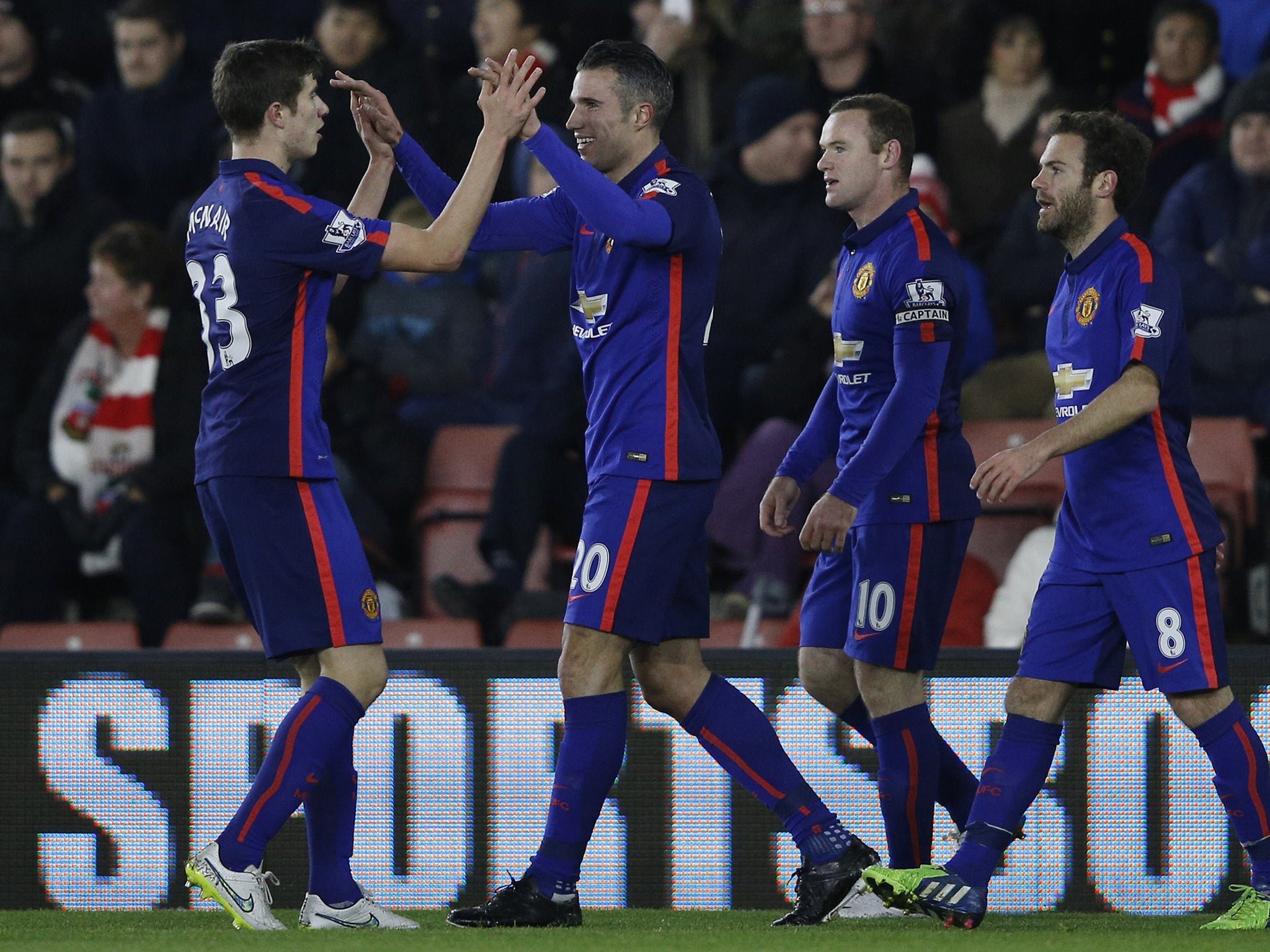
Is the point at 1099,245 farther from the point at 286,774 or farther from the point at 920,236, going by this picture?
the point at 286,774

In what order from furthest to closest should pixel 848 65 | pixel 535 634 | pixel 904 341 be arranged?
pixel 848 65 → pixel 535 634 → pixel 904 341

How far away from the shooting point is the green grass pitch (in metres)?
3.86

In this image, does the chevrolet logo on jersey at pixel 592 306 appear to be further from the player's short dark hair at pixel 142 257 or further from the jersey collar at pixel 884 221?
the player's short dark hair at pixel 142 257

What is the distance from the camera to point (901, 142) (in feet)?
15.9

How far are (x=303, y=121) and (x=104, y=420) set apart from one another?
4.01 metres

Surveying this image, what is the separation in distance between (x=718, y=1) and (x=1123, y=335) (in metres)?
5.30

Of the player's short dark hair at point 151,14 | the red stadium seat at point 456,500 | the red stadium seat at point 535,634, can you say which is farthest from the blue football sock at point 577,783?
the player's short dark hair at point 151,14

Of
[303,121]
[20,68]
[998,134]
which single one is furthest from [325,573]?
[20,68]

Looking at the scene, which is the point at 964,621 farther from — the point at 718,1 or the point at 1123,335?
the point at 718,1

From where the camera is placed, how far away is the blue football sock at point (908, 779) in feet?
15.4

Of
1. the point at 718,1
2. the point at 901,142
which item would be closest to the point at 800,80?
the point at 718,1

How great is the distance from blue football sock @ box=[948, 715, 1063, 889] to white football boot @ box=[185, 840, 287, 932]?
1542mm

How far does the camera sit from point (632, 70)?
4.46 m

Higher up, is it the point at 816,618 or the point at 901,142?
the point at 901,142
